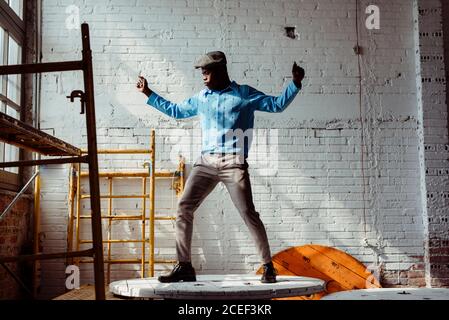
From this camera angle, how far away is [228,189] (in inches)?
143

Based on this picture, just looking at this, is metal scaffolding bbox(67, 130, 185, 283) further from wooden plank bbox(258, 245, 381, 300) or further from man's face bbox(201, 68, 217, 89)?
man's face bbox(201, 68, 217, 89)

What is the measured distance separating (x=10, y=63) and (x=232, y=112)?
105 inches

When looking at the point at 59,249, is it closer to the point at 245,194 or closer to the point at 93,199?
the point at 245,194

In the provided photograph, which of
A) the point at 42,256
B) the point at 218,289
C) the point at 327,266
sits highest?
the point at 42,256

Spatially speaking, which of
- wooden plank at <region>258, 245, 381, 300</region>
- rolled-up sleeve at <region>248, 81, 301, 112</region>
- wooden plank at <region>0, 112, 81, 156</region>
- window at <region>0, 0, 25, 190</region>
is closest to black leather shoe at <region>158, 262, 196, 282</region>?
wooden plank at <region>0, 112, 81, 156</region>

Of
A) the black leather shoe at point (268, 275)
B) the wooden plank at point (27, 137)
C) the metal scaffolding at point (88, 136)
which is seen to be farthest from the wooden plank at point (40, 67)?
the black leather shoe at point (268, 275)

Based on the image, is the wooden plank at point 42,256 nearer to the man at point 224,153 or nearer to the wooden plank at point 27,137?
the wooden plank at point 27,137

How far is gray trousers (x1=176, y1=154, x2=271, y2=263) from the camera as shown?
3.54 m

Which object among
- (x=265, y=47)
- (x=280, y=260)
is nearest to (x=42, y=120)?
(x=265, y=47)

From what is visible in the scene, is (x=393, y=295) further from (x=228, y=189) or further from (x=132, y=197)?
(x=132, y=197)

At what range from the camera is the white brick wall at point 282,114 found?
5.45 m

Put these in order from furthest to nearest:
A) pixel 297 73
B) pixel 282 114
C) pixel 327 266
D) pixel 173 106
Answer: pixel 282 114 < pixel 327 266 < pixel 173 106 < pixel 297 73

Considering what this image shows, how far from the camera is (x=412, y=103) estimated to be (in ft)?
18.5

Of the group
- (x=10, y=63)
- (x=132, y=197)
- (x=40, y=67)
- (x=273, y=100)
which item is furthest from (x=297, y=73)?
(x=10, y=63)
